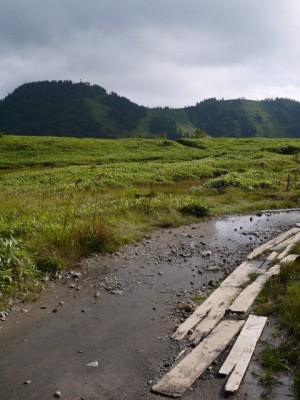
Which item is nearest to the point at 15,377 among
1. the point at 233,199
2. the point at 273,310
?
the point at 273,310

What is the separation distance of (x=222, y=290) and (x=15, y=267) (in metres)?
4.99

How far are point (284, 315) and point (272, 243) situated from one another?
612cm

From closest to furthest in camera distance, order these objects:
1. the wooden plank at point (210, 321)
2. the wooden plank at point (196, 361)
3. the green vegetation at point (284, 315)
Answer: the wooden plank at point (196, 361) → the green vegetation at point (284, 315) → the wooden plank at point (210, 321)

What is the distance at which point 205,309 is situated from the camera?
809cm

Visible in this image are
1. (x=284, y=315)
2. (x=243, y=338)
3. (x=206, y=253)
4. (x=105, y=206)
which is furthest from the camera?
(x=105, y=206)

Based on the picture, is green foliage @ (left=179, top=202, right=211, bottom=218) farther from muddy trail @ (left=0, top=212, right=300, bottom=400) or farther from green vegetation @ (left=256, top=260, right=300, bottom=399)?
green vegetation @ (left=256, top=260, right=300, bottom=399)

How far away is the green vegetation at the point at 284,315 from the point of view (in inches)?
235

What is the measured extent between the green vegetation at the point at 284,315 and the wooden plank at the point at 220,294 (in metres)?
0.76

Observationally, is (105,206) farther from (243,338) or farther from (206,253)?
(243,338)

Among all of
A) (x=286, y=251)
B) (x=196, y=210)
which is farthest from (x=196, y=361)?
(x=196, y=210)

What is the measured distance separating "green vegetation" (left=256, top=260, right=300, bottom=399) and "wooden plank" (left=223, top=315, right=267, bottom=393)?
274mm

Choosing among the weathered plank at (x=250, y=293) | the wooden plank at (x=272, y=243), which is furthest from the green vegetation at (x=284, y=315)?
the wooden plank at (x=272, y=243)

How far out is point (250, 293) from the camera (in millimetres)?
8734

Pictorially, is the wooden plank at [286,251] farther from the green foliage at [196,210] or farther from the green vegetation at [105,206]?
the green foliage at [196,210]
